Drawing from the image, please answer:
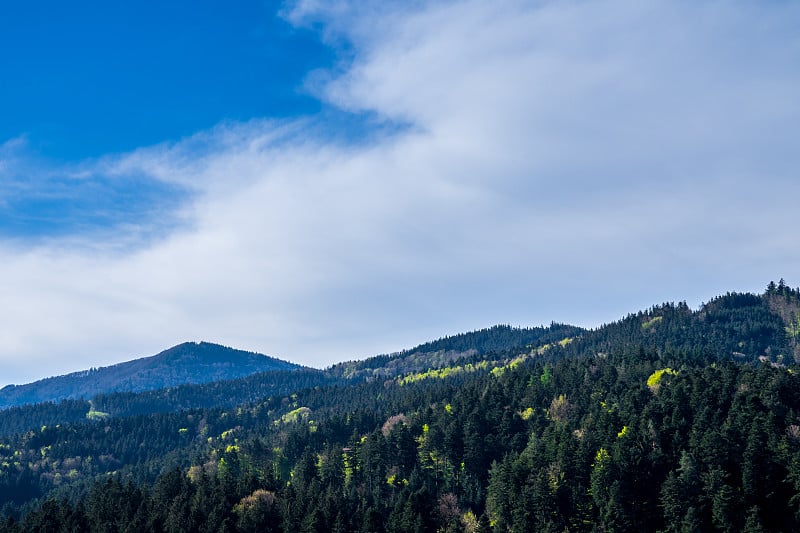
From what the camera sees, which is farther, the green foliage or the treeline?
the green foliage

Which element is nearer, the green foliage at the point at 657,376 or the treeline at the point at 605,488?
the treeline at the point at 605,488

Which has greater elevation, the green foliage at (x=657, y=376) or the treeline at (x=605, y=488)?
the green foliage at (x=657, y=376)

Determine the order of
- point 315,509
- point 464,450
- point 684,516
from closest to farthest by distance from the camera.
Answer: point 684,516, point 315,509, point 464,450

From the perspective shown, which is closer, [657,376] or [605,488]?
[605,488]

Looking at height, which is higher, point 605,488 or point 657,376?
point 657,376

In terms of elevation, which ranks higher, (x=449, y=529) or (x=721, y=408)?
(x=721, y=408)

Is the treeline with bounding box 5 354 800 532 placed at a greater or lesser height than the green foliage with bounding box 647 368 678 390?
lesser

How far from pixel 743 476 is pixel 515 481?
42878 mm

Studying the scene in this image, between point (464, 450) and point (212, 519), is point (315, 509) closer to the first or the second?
point (212, 519)

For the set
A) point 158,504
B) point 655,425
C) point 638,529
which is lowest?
point 638,529

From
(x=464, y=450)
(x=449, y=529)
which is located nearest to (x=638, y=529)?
(x=449, y=529)

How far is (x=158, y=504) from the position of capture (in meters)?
144

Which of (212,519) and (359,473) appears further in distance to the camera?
(359,473)

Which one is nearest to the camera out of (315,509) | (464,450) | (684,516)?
(684,516)
